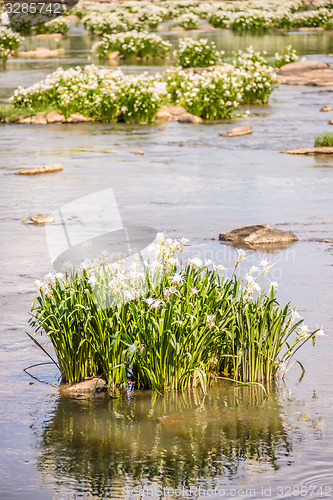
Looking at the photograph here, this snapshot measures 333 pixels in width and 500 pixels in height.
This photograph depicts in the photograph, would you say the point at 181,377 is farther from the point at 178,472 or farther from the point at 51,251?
the point at 51,251

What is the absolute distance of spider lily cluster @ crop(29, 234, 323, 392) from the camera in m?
5.69

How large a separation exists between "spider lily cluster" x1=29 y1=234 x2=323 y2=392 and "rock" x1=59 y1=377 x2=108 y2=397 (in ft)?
0.20

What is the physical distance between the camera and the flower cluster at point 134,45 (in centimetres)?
3659

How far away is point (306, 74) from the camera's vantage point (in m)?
28.6

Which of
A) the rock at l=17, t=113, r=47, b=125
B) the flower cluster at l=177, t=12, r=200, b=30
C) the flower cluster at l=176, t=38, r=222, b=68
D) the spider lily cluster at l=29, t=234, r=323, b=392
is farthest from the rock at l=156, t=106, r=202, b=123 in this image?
the flower cluster at l=177, t=12, r=200, b=30

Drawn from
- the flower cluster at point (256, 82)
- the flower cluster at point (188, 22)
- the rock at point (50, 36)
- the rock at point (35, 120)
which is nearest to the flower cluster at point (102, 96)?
the rock at point (35, 120)

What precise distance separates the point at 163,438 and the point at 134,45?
3255 centimetres

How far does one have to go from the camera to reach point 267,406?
5.65 m

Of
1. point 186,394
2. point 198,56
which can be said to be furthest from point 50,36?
point 186,394

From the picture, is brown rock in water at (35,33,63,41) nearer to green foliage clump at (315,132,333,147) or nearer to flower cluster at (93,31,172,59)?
flower cluster at (93,31,172,59)

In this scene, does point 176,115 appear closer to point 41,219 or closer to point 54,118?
point 54,118

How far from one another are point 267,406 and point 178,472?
1108 mm

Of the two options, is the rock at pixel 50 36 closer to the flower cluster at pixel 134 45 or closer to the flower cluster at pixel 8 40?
the flower cluster at pixel 8 40

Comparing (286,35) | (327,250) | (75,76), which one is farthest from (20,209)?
(286,35)
